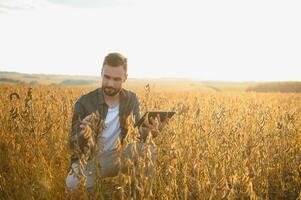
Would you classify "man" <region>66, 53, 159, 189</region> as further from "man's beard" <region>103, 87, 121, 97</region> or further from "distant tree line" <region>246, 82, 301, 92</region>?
"distant tree line" <region>246, 82, 301, 92</region>

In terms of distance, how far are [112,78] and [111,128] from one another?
553 mm

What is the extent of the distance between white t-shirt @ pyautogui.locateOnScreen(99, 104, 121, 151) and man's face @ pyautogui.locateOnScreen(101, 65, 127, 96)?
9.6 inches

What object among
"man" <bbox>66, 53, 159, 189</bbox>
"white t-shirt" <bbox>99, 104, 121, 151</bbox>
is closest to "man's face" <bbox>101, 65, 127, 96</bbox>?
"man" <bbox>66, 53, 159, 189</bbox>

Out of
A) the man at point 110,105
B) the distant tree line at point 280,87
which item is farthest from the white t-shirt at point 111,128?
the distant tree line at point 280,87

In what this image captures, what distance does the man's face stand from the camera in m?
3.48

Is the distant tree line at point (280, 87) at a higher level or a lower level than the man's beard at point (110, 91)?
lower

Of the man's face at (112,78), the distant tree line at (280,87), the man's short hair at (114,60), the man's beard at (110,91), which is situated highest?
the man's short hair at (114,60)

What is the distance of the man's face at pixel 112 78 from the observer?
3477 millimetres

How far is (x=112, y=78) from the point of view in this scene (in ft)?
11.5

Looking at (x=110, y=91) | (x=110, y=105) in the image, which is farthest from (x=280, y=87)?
(x=110, y=91)

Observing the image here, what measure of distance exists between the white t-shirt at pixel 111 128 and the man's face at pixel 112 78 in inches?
9.6

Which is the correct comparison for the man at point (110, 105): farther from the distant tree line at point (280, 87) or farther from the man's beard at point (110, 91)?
the distant tree line at point (280, 87)

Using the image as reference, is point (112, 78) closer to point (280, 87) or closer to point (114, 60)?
Answer: point (114, 60)

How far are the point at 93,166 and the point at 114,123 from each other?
1.41 m
